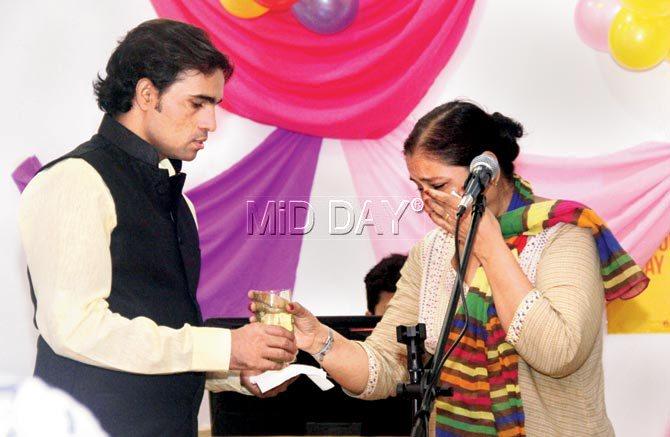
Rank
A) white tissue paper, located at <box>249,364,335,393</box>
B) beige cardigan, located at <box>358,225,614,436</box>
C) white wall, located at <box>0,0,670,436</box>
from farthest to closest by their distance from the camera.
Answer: white wall, located at <box>0,0,670,436</box>, white tissue paper, located at <box>249,364,335,393</box>, beige cardigan, located at <box>358,225,614,436</box>

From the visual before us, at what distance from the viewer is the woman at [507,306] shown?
6.02 ft

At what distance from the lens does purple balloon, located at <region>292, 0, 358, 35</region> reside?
369 centimetres

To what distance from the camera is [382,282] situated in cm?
366

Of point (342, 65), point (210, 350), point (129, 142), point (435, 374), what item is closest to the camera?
point (435, 374)

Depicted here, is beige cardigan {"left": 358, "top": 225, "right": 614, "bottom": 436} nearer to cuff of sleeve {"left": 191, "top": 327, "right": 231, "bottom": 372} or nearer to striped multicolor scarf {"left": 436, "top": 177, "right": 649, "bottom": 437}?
striped multicolor scarf {"left": 436, "top": 177, "right": 649, "bottom": 437}

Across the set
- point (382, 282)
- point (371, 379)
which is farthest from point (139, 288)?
point (382, 282)

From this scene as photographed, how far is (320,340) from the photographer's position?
2129 mm

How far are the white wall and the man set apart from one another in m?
1.94

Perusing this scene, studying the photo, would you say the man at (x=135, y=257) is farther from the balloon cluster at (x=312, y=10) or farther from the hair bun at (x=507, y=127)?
the balloon cluster at (x=312, y=10)

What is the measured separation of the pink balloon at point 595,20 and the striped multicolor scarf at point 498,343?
6.81ft

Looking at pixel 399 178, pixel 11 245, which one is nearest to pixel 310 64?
pixel 399 178

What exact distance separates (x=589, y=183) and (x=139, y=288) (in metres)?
2.55

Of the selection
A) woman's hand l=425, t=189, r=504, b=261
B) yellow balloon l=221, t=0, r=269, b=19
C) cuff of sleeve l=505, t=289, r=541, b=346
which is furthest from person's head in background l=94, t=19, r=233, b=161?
yellow balloon l=221, t=0, r=269, b=19

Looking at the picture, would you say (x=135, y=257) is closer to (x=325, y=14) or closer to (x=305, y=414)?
(x=305, y=414)
